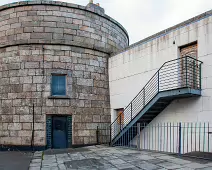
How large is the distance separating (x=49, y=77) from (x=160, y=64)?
200 inches

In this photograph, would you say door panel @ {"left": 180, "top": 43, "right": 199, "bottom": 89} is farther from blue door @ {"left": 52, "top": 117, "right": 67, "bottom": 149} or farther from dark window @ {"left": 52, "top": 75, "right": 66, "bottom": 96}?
blue door @ {"left": 52, "top": 117, "right": 67, "bottom": 149}

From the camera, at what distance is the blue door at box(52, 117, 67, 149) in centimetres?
1070

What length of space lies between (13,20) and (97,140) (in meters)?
7.19

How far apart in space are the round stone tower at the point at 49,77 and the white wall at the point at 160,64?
958 mm

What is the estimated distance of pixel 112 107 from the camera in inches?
475

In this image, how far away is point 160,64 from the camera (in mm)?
9578

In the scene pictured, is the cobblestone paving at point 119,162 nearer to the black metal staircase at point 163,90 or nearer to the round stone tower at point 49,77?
the black metal staircase at point 163,90

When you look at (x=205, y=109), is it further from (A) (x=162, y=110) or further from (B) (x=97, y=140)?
(B) (x=97, y=140)

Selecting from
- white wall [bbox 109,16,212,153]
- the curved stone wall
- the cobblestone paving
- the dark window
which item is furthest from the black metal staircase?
the curved stone wall

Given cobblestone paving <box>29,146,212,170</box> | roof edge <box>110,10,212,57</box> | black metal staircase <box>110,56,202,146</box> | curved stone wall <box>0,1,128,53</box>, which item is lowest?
cobblestone paving <box>29,146,212,170</box>

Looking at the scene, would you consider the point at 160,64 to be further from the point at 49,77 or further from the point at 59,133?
the point at 59,133

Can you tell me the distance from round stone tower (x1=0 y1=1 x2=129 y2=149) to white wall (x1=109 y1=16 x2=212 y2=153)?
958 mm

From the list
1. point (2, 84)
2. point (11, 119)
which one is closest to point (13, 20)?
point (2, 84)

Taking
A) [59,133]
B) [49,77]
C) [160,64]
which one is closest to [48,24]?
[49,77]
